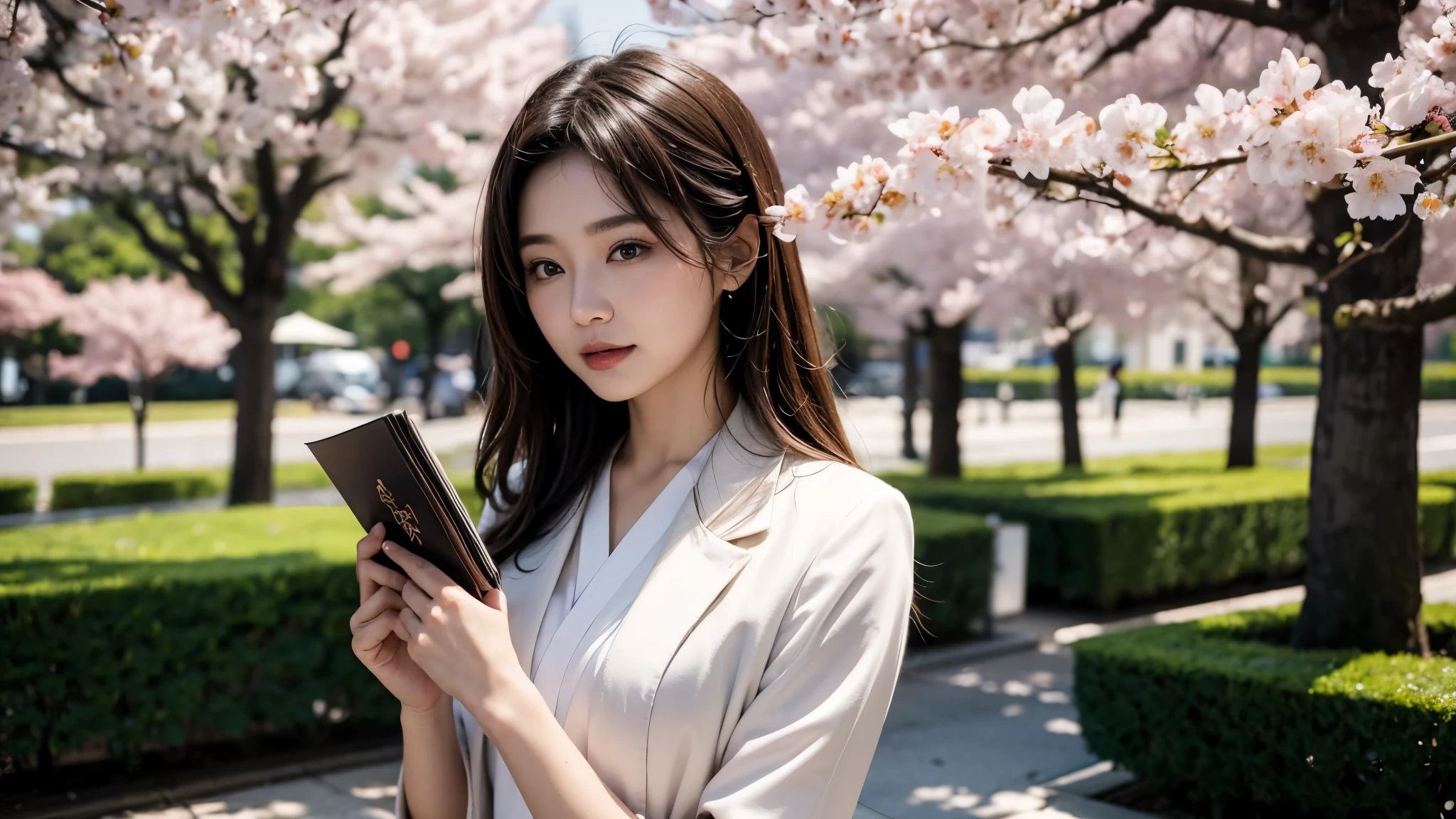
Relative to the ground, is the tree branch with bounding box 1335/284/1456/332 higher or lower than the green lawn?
higher

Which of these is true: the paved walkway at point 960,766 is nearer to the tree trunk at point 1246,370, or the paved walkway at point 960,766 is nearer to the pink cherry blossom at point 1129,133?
the pink cherry blossom at point 1129,133

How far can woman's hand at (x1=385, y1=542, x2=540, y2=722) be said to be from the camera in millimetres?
1598

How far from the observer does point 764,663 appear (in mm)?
1636

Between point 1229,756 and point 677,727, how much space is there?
3432 millimetres

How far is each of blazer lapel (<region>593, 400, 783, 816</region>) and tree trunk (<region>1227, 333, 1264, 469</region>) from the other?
1225 cm

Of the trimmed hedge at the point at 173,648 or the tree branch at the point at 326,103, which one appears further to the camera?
the tree branch at the point at 326,103

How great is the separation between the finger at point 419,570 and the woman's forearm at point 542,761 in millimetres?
190

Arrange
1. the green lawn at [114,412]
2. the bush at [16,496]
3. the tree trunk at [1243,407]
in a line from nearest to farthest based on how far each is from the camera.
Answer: the tree trunk at [1243,407] < the bush at [16,496] < the green lawn at [114,412]

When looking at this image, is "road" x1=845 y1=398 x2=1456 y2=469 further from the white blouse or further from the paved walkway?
the white blouse

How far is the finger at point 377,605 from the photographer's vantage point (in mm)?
1777

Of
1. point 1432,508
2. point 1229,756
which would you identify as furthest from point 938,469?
point 1229,756

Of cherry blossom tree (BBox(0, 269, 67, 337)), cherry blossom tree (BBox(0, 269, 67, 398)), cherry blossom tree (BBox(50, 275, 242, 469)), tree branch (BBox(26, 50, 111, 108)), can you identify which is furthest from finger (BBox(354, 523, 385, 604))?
cherry blossom tree (BBox(0, 269, 67, 337))

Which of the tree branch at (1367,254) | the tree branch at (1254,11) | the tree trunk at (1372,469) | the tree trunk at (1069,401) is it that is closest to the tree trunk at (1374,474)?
the tree trunk at (1372,469)

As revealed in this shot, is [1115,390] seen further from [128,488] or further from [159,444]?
[159,444]
